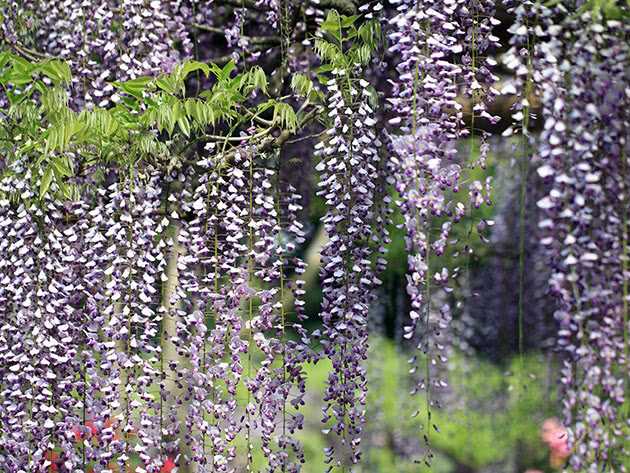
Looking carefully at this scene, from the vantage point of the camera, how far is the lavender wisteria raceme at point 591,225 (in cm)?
268

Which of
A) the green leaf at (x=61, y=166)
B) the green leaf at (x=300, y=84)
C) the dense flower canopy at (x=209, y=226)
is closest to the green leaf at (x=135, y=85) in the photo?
the dense flower canopy at (x=209, y=226)

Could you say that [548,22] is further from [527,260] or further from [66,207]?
[527,260]

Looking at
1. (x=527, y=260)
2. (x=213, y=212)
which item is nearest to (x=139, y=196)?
(x=213, y=212)

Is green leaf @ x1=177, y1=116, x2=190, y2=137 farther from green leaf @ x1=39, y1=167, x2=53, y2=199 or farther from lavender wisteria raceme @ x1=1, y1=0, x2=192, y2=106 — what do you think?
lavender wisteria raceme @ x1=1, y1=0, x2=192, y2=106

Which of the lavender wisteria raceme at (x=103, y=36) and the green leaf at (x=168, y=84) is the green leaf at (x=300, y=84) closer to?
the green leaf at (x=168, y=84)

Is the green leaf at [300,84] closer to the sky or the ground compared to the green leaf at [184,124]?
closer to the sky

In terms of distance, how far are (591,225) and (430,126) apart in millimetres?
685

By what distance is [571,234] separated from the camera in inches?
107

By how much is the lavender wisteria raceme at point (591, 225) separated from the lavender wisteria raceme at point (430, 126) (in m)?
0.46

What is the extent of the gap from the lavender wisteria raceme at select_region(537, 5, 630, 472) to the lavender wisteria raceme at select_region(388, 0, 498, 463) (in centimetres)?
46

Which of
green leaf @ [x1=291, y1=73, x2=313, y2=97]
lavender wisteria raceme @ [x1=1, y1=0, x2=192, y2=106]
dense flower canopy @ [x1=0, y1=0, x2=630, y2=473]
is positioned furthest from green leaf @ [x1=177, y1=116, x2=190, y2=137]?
lavender wisteria raceme @ [x1=1, y1=0, x2=192, y2=106]

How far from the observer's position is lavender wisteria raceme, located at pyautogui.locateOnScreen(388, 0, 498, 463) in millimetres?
3145

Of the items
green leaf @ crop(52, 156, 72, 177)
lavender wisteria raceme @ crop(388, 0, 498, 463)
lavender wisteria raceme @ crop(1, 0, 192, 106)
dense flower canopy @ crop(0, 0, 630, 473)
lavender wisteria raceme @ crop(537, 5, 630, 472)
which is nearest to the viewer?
lavender wisteria raceme @ crop(537, 5, 630, 472)

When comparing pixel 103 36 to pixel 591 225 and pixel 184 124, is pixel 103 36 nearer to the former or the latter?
pixel 184 124
